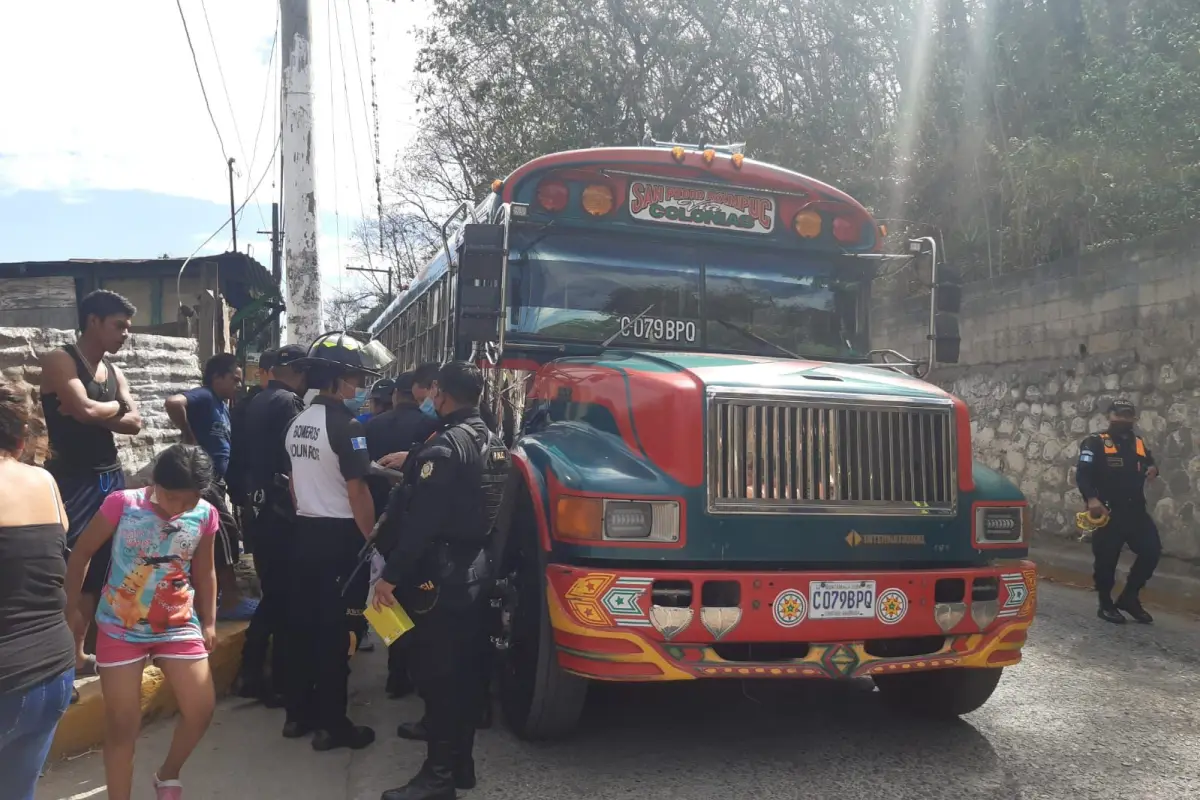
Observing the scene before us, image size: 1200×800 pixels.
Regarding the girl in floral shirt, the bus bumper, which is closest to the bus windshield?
the bus bumper

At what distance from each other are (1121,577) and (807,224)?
16.9 ft

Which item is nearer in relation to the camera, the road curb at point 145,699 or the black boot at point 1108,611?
the road curb at point 145,699

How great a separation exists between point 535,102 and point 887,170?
7522mm

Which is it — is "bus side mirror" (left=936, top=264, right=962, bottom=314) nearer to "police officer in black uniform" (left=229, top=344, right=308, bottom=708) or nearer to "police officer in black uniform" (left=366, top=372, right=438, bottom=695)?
"police officer in black uniform" (left=366, top=372, right=438, bottom=695)

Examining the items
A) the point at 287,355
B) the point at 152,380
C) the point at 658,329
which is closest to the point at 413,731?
the point at 287,355

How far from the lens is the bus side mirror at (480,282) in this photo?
4707 millimetres

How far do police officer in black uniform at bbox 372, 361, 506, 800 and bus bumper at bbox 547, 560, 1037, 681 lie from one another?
0.38m

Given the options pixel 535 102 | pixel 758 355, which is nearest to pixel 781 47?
pixel 535 102

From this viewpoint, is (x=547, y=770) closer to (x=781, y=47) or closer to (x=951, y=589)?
(x=951, y=589)

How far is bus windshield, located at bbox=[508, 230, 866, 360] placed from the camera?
521 cm

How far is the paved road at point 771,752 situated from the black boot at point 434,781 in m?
0.20

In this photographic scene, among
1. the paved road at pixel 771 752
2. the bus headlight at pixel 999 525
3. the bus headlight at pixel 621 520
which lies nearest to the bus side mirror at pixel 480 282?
the bus headlight at pixel 621 520

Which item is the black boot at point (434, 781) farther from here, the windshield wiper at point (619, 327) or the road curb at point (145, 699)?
the windshield wiper at point (619, 327)

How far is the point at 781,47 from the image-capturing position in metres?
18.5
